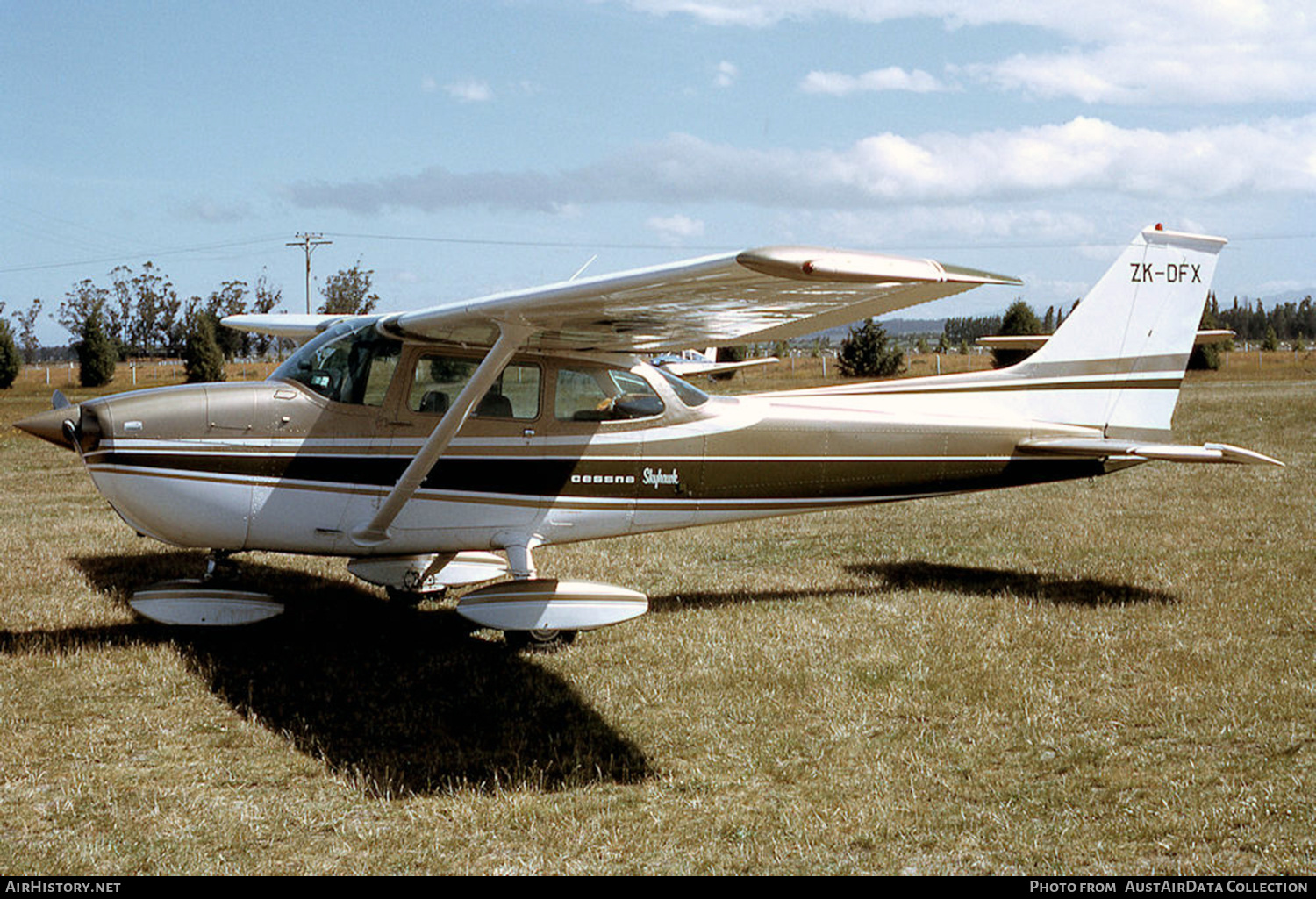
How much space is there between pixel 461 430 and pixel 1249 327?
612ft

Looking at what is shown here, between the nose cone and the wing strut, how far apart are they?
1.90 metres

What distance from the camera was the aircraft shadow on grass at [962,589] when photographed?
889cm

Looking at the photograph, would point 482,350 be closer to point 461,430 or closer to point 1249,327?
point 461,430

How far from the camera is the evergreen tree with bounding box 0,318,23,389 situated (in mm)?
54375

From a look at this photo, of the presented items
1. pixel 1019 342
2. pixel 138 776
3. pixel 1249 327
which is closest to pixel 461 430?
pixel 138 776

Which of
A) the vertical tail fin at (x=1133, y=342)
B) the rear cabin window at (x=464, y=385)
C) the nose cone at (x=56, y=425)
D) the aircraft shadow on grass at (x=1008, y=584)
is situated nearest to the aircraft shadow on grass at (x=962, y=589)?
the aircraft shadow on grass at (x=1008, y=584)

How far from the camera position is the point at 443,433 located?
6.99 meters

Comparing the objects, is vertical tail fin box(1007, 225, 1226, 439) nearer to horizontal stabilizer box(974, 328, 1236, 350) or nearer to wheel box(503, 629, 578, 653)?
horizontal stabilizer box(974, 328, 1236, 350)

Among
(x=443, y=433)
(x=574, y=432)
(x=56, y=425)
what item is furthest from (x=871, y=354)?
(x=56, y=425)

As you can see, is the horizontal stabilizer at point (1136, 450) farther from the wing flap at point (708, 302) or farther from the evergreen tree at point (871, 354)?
the evergreen tree at point (871, 354)

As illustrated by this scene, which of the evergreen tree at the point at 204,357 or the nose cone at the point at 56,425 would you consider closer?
the nose cone at the point at 56,425

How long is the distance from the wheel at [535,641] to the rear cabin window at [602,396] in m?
1.59

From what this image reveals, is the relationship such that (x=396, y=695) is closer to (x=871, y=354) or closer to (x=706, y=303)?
(x=706, y=303)

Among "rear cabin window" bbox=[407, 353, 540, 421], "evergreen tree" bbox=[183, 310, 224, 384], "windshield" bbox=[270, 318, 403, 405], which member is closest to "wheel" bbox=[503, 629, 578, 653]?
Answer: "rear cabin window" bbox=[407, 353, 540, 421]
